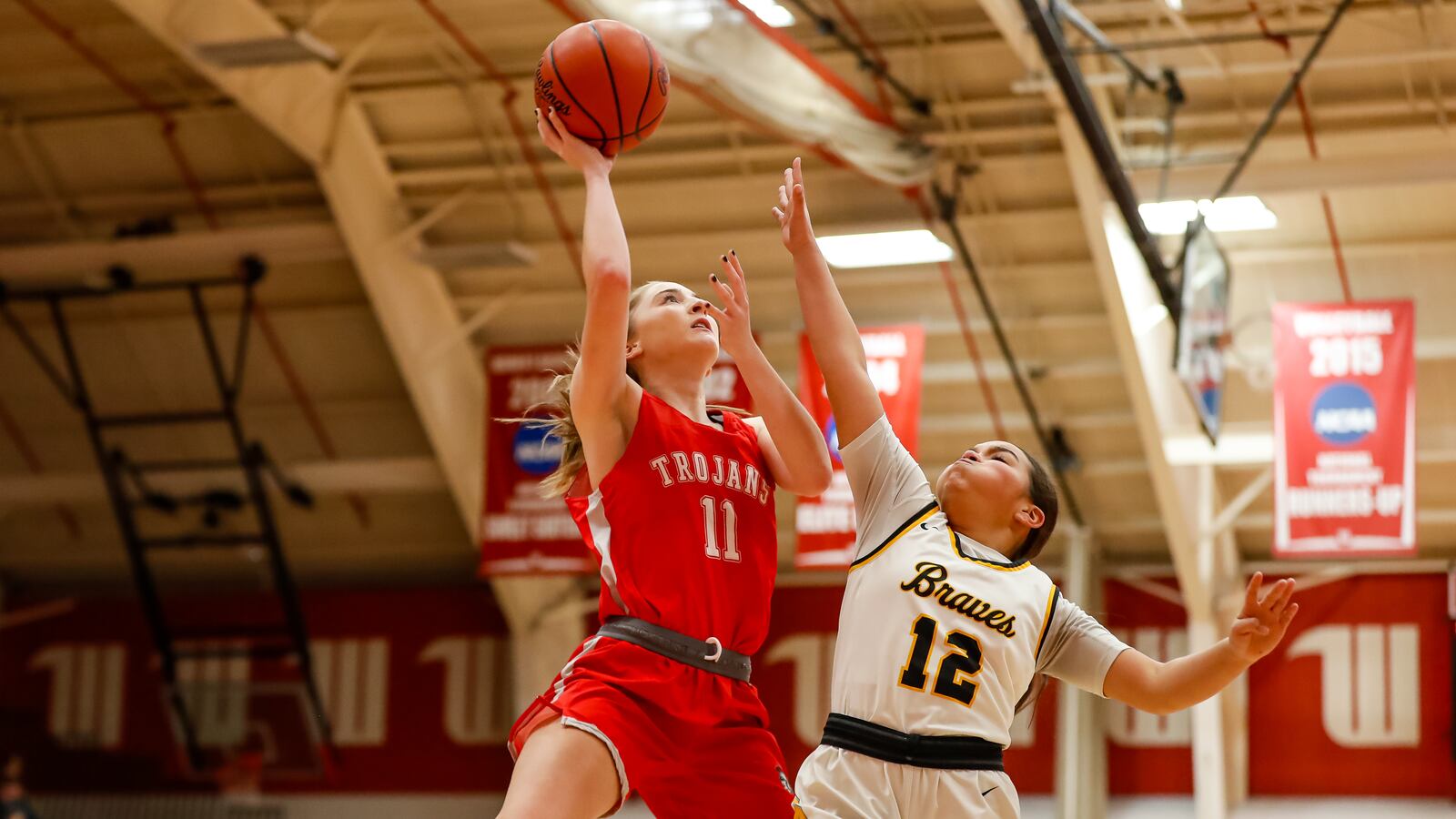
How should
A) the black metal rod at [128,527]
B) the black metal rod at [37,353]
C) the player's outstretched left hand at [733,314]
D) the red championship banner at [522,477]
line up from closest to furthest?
the player's outstretched left hand at [733,314]
the red championship banner at [522,477]
the black metal rod at [128,527]
the black metal rod at [37,353]

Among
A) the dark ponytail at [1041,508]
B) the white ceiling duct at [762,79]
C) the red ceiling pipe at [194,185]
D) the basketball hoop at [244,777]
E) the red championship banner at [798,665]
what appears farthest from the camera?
the basketball hoop at [244,777]

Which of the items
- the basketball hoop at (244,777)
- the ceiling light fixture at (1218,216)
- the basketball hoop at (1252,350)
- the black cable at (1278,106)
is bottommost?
the basketball hoop at (244,777)

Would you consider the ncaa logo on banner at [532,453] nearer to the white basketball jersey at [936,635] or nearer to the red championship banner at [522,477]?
the red championship banner at [522,477]

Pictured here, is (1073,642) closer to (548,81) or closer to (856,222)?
(548,81)

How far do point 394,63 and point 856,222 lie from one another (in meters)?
4.30

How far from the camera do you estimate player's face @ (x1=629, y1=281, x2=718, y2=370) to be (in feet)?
13.9

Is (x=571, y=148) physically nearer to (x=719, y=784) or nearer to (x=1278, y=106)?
(x=719, y=784)

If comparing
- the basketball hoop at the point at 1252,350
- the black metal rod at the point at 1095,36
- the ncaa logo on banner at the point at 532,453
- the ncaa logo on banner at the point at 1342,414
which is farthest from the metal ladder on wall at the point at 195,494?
the ncaa logo on banner at the point at 1342,414

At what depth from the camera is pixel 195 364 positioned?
58.4 feet

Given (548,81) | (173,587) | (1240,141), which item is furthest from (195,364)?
(548,81)

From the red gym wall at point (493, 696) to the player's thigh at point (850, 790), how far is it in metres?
11.9

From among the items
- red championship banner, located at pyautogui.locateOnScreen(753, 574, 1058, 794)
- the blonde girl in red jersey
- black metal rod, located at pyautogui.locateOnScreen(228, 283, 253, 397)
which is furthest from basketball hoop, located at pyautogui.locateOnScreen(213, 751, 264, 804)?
the blonde girl in red jersey

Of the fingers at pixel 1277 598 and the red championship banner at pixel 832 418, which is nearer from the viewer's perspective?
the fingers at pixel 1277 598

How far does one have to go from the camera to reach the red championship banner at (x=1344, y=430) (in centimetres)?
1212
